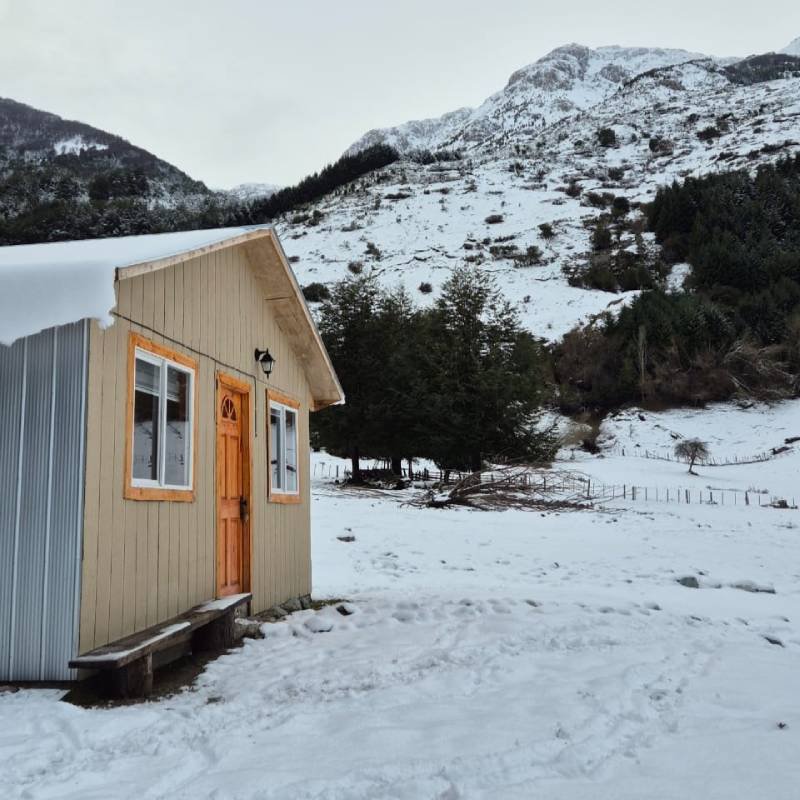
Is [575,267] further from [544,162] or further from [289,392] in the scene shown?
[289,392]

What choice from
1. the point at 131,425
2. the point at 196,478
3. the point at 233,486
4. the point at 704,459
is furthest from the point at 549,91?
the point at 131,425

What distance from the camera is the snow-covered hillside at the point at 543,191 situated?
44500 millimetres

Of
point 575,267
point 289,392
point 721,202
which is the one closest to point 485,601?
point 289,392

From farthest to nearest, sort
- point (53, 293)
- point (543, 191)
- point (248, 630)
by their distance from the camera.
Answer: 1. point (543, 191)
2. point (248, 630)
3. point (53, 293)

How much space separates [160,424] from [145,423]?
0.15 meters

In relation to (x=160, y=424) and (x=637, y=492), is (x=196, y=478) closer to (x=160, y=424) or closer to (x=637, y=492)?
(x=160, y=424)

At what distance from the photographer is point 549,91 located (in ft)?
360

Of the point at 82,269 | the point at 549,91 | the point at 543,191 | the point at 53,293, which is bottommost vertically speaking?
the point at 53,293

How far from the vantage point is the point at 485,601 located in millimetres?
7434

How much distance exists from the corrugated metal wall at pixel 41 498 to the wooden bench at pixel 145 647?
305 mm

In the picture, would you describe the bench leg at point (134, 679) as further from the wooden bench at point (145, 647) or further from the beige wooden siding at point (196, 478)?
the beige wooden siding at point (196, 478)

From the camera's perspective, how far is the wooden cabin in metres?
4.32

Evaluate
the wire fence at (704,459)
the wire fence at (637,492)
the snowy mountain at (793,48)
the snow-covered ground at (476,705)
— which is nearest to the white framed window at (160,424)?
the snow-covered ground at (476,705)

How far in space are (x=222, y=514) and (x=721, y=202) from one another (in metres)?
46.7
